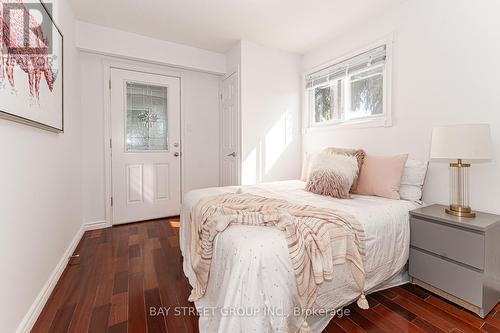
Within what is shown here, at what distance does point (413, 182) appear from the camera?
2.16m

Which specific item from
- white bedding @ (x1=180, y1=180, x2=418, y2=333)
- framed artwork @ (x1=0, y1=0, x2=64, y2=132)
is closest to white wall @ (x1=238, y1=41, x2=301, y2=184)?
white bedding @ (x1=180, y1=180, x2=418, y2=333)

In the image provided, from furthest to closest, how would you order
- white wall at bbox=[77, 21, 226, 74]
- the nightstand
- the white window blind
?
white wall at bbox=[77, 21, 226, 74] < the white window blind < the nightstand

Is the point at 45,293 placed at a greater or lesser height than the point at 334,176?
lesser

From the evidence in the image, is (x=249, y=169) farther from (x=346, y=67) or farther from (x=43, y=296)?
(x=43, y=296)

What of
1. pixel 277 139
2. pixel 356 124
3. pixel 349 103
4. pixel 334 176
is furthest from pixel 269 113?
pixel 334 176

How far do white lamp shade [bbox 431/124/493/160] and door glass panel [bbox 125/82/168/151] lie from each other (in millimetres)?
3295

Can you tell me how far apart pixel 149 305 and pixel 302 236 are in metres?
1.17

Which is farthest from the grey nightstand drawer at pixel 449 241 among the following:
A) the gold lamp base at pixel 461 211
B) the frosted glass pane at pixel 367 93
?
the frosted glass pane at pixel 367 93

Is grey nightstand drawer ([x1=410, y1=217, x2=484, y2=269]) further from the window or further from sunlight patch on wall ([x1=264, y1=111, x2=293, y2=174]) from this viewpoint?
sunlight patch on wall ([x1=264, y1=111, x2=293, y2=174])

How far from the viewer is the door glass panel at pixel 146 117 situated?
11.3ft

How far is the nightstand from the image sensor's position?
155cm

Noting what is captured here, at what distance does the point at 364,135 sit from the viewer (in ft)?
9.33

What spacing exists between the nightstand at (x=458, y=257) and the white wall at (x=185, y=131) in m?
2.92

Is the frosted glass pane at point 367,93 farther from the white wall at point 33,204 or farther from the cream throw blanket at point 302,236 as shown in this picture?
the white wall at point 33,204
